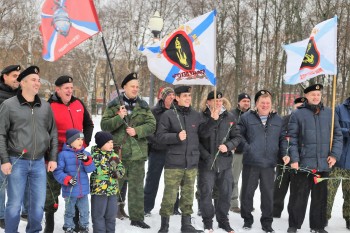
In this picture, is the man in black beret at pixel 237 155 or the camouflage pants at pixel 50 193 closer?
the camouflage pants at pixel 50 193

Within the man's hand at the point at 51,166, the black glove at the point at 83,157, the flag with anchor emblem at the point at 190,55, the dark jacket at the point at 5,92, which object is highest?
the flag with anchor emblem at the point at 190,55

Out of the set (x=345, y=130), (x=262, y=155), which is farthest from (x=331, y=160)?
(x=262, y=155)

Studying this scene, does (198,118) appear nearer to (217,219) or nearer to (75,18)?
(217,219)

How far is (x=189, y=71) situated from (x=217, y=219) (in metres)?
2.17

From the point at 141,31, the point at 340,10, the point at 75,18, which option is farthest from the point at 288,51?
the point at 141,31

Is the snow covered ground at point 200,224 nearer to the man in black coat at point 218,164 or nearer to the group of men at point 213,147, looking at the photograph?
the group of men at point 213,147

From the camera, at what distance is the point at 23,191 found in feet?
14.9

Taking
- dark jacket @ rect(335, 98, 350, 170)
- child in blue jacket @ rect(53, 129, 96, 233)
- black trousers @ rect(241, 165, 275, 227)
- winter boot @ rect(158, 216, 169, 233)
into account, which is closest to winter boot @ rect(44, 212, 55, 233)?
child in blue jacket @ rect(53, 129, 96, 233)

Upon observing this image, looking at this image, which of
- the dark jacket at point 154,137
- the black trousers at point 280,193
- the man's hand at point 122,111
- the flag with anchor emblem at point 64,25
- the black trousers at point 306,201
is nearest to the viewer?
the flag with anchor emblem at point 64,25

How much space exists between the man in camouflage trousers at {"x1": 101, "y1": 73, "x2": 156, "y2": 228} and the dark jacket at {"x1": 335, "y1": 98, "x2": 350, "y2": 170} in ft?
9.24

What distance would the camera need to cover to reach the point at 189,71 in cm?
554

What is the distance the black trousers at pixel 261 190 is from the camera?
18.6 ft

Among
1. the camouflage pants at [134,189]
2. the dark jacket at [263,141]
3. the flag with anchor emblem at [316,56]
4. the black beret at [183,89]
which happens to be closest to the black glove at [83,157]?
the camouflage pants at [134,189]

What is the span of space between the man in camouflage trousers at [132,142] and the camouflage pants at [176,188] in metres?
0.44
